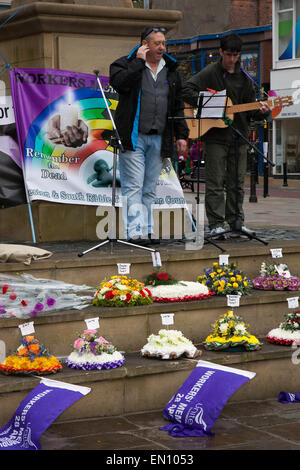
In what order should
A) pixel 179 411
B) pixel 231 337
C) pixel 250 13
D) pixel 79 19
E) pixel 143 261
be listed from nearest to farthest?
1. pixel 179 411
2. pixel 231 337
3. pixel 143 261
4. pixel 79 19
5. pixel 250 13

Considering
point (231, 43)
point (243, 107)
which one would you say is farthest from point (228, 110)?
point (231, 43)

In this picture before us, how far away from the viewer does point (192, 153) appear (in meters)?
30.0

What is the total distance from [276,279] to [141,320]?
4.73 ft

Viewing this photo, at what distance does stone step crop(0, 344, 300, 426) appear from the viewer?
5730mm

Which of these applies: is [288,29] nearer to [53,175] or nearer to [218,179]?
[218,179]

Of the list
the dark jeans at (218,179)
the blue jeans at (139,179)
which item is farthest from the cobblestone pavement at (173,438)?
the dark jeans at (218,179)

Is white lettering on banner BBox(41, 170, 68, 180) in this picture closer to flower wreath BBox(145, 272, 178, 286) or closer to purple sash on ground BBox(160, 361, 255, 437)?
flower wreath BBox(145, 272, 178, 286)

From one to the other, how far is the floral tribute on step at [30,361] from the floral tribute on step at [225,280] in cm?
178

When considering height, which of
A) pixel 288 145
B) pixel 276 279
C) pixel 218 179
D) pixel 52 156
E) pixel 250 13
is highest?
pixel 250 13

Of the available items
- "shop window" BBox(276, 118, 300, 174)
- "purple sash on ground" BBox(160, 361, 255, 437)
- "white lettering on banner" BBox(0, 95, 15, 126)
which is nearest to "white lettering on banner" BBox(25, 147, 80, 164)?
"white lettering on banner" BBox(0, 95, 15, 126)

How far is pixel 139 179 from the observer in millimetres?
8203

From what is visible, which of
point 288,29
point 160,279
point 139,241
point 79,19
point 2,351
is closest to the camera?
point 2,351

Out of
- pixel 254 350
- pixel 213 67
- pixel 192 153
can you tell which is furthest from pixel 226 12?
pixel 254 350

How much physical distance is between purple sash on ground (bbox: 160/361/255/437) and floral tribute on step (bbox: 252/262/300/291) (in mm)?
1635
